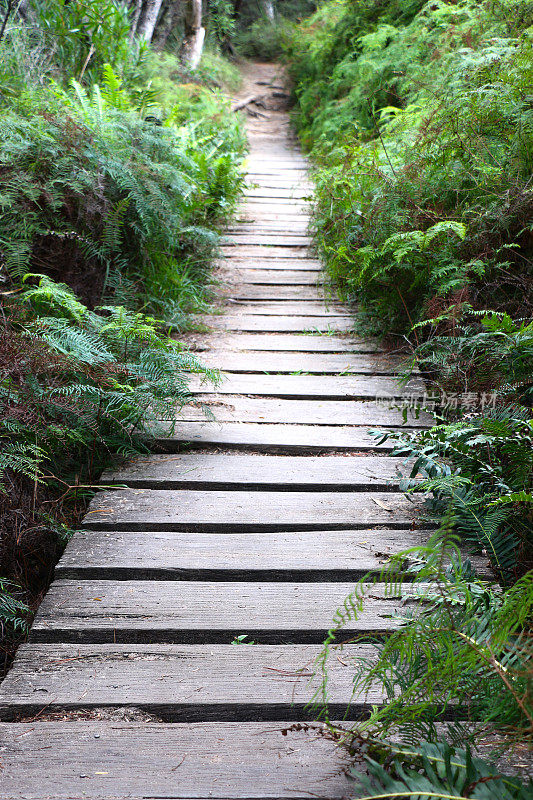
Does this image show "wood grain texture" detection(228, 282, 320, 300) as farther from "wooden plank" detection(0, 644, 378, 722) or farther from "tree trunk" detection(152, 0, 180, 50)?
"tree trunk" detection(152, 0, 180, 50)

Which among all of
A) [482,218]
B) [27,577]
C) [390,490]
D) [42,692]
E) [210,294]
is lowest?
[27,577]

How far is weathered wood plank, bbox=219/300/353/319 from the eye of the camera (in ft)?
15.4

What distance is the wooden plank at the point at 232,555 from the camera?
2.16m

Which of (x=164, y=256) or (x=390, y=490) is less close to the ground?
(x=164, y=256)

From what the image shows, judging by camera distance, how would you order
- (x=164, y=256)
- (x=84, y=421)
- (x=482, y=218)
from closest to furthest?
1. (x=84, y=421)
2. (x=482, y=218)
3. (x=164, y=256)

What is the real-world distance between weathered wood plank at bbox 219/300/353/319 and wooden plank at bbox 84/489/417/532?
2.28 metres

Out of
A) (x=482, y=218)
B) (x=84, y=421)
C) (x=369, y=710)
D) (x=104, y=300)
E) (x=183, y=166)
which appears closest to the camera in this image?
(x=369, y=710)

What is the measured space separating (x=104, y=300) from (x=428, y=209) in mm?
2218

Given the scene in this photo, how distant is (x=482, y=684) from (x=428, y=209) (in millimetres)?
3331

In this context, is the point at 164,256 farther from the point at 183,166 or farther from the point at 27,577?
the point at 27,577

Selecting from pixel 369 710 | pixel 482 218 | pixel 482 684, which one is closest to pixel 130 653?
pixel 369 710

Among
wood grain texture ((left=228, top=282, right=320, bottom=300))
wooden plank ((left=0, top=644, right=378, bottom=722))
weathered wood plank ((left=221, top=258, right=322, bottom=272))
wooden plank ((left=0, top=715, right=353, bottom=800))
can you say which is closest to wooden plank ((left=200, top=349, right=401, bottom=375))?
wood grain texture ((left=228, top=282, right=320, bottom=300))

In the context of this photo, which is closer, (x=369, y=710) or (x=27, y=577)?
(x=369, y=710)

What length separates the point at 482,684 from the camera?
1396 mm
